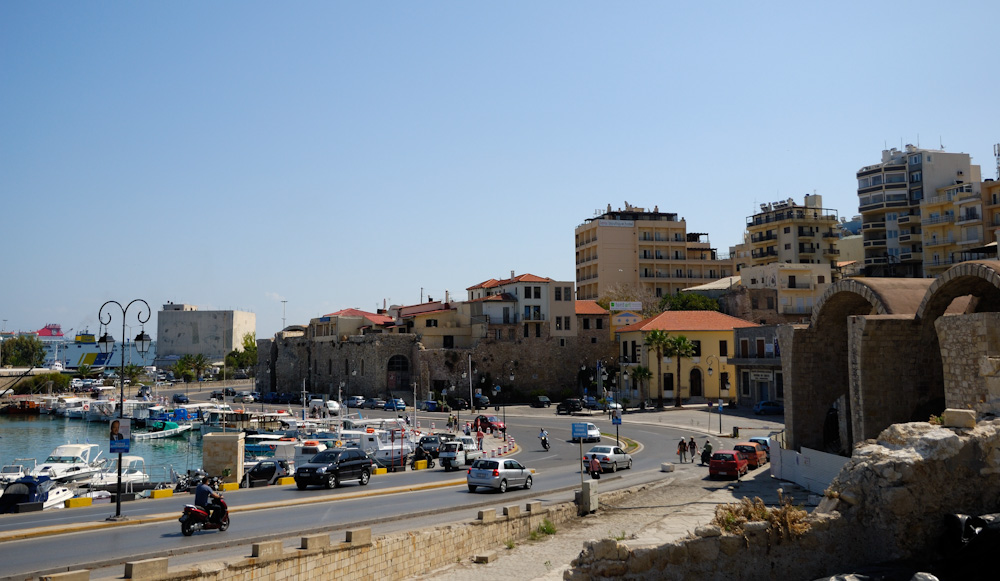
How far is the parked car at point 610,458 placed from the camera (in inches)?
1378

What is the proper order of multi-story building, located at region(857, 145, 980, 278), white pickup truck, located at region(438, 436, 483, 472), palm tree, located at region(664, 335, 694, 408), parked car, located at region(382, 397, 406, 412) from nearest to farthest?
white pickup truck, located at region(438, 436, 483, 472) < palm tree, located at region(664, 335, 694, 408) < parked car, located at region(382, 397, 406, 412) < multi-story building, located at region(857, 145, 980, 278)

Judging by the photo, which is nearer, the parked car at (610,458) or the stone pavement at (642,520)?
the stone pavement at (642,520)

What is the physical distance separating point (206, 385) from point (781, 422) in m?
94.6

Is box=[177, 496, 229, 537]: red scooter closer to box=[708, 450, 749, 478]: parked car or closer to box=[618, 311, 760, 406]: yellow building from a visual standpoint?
box=[708, 450, 749, 478]: parked car

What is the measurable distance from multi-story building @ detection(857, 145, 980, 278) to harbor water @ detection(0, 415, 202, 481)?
7145 cm

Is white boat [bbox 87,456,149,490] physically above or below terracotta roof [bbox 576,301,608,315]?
below

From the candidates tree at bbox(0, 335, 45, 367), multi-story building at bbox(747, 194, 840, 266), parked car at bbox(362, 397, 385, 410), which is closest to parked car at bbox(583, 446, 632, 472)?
parked car at bbox(362, 397, 385, 410)

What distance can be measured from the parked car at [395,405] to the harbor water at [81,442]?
17846mm

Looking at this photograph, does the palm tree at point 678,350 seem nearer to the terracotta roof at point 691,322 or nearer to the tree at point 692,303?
the terracotta roof at point 691,322

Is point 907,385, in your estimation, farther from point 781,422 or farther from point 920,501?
point 781,422

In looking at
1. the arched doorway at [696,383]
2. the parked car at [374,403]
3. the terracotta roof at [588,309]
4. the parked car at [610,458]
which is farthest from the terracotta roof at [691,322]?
the parked car at [610,458]

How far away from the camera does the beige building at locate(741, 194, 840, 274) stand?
98.6 m

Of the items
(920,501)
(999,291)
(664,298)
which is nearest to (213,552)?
(920,501)

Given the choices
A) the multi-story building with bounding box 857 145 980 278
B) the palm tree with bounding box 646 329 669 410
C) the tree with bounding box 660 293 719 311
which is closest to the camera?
the palm tree with bounding box 646 329 669 410
